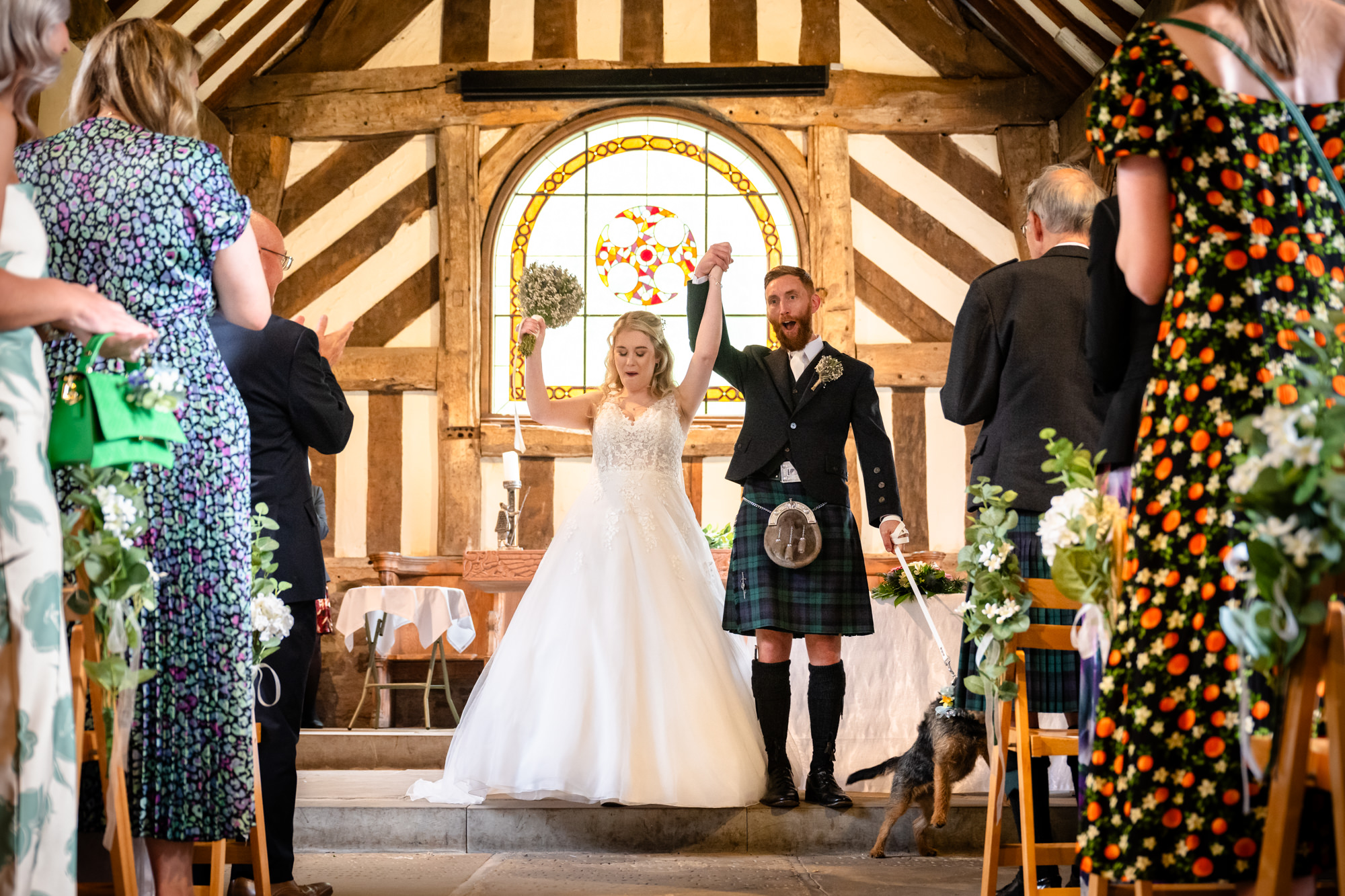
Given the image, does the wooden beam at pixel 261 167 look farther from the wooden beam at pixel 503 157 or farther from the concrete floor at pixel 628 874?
the concrete floor at pixel 628 874

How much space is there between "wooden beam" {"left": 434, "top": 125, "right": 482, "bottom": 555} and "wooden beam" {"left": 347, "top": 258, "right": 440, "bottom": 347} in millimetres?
125

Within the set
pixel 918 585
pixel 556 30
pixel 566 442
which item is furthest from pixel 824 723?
pixel 556 30

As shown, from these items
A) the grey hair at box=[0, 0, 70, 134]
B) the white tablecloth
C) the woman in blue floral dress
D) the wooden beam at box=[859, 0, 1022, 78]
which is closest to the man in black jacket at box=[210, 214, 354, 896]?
the woman in blue floral dress

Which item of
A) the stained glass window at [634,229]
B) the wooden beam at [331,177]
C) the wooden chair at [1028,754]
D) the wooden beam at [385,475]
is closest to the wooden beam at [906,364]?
the stained glass window at [634,229]

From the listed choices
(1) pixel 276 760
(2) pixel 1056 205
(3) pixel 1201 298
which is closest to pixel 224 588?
(1) pixel 276 760

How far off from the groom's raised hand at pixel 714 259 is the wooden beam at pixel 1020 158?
521cm

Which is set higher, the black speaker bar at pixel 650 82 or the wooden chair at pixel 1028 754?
the black speaker bar at pixel 650 82

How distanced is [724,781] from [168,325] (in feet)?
6.93

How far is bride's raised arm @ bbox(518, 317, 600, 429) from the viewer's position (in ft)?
13.3

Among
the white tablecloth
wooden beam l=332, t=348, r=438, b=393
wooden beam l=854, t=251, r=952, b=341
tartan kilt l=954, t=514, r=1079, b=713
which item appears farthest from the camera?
wooden beam l=854, t=251, r=952, b=341

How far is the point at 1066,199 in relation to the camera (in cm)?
286

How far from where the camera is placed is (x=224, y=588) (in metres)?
1.92

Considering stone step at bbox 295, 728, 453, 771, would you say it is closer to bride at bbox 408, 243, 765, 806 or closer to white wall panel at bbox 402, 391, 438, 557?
bride at bbox 408, 243, 765, 806

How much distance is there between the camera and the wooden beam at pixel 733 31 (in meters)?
8.53
